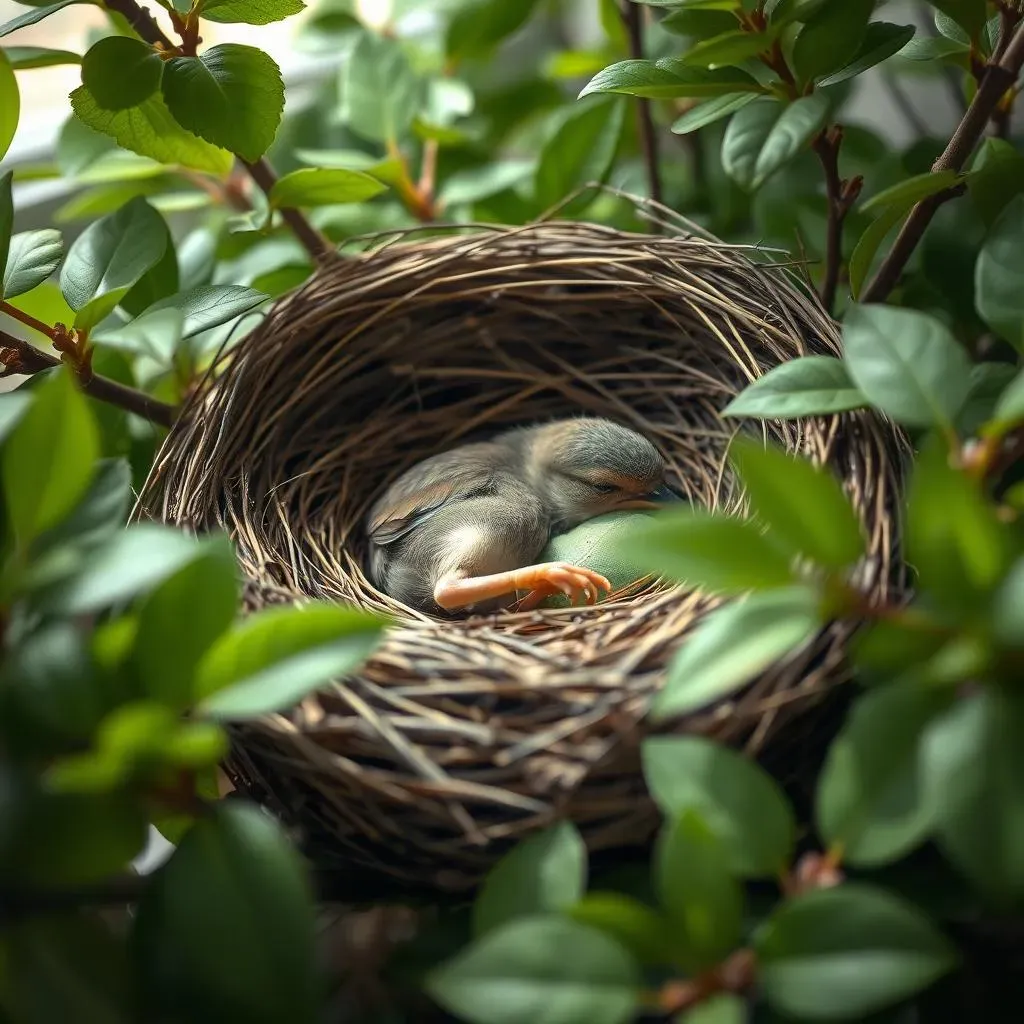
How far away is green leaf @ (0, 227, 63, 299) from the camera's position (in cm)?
91

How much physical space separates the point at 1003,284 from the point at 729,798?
0.48 metres

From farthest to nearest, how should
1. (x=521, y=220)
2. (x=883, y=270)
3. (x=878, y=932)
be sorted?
(x=521, y=220) → (x=883, y=270) → (x=878, y=932)

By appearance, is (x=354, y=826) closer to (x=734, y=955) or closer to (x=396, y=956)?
(x=396, y=956)

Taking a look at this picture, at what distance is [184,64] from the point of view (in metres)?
0.88

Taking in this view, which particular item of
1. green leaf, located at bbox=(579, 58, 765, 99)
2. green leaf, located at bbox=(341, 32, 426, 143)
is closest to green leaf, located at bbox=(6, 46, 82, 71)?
green leaf, located at bbox=(341, 32, 426, 143)

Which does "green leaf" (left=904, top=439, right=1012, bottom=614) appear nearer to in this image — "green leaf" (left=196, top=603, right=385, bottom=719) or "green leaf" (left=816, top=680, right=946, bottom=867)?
"green leaf" (left=816, top=680, right=946, bottom=867)

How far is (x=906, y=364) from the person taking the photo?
675mm

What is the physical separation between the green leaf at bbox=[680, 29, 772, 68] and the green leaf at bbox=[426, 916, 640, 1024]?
0.74 m

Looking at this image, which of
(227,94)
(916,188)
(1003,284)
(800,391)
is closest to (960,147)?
(916,188)

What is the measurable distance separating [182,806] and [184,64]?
2.25 ft

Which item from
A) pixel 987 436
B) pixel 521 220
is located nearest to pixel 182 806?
pixel 987 436

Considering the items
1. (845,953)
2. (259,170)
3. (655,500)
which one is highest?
(259,170)

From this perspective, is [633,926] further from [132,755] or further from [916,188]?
[916,188]

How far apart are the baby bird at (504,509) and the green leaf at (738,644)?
54cm
